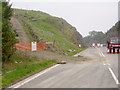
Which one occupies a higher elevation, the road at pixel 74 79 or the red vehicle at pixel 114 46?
the red vehicle at pixel 114 46

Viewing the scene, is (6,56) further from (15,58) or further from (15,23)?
(15,23)

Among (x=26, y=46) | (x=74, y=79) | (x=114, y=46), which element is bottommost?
(x=74, y=79)

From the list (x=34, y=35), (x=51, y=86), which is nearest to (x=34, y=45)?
(x=34, y=35)

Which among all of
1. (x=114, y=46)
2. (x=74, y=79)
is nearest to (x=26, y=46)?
(x=114, y=46)

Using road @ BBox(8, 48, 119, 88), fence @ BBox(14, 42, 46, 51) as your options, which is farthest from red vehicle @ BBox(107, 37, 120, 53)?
road @ BBox(8, 48, 119, 88)

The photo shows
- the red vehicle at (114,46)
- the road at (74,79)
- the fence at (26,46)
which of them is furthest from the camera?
the red vehicle at (114,46)

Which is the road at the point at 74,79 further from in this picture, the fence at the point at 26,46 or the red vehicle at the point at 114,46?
the red vehicle at the point at 114,46

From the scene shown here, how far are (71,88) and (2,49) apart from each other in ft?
41.5

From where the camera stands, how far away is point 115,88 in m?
10.6

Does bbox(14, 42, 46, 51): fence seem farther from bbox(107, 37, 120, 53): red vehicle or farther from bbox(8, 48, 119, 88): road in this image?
bbox(8, 48, 119, 88): road

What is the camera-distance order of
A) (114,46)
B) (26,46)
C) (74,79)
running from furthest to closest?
(114,46)
(26,46)
(74,79)

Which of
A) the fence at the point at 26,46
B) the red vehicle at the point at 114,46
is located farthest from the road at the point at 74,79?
the red vehicle at the point at 114,46

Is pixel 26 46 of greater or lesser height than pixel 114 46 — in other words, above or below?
above

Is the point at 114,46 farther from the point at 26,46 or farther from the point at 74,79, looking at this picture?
the point at 74,79
